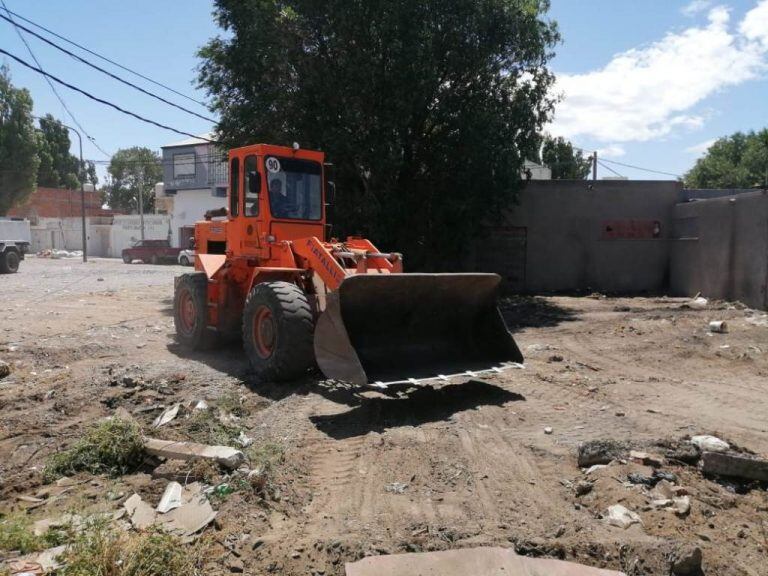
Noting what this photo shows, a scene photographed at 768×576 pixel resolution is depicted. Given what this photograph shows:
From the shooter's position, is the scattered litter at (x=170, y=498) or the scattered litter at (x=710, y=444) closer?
the scattered litter at (x=170, y=498)

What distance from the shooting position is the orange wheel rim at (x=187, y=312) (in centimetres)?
1000

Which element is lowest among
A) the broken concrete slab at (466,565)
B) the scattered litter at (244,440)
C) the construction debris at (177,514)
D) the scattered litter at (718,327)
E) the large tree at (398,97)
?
the construction debris at (177,514)

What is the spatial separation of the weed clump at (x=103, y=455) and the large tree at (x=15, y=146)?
4310 centimetres

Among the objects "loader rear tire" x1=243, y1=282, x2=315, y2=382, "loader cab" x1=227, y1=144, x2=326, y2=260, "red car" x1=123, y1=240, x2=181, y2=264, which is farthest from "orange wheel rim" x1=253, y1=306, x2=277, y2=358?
"red car" x1=123, y1=240, x2=181, y2=264

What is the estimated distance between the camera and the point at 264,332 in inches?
305

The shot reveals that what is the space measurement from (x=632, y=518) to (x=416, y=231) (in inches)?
478

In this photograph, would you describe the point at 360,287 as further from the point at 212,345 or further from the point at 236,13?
the point at 236,13

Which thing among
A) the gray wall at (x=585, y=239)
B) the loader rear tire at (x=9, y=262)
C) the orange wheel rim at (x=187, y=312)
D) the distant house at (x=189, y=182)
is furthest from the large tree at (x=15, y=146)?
the orange wheel rim at (x=187, y=312)

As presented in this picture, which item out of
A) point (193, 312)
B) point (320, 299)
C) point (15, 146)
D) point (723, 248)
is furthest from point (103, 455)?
point (15, 146)

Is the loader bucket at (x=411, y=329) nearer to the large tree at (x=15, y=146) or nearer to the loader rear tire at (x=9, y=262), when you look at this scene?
the loader rear tire at (x=9, y=262)

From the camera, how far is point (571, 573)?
3.50 meters

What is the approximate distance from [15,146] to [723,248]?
43.0m

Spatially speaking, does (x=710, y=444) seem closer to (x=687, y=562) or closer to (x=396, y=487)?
(x=687, y=562)

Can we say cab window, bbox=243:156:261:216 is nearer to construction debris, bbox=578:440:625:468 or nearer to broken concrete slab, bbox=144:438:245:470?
broken concrete slab, bbox=144:438:245:470
